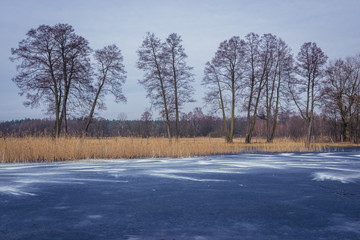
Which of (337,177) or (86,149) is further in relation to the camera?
(86,149)

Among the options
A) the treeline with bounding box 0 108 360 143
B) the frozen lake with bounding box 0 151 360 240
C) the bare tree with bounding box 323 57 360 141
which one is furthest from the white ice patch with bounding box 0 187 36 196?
the bare tree with bounding box 323 57 360 141

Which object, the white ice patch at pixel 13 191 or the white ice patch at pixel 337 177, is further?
the white ice patch at pixel 337 177

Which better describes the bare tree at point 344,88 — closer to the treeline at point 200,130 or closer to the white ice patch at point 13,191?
the treeline at point 200,130

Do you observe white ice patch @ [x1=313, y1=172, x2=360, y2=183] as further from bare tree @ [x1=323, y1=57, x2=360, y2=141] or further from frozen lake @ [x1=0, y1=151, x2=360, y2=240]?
bare tree @ [x1=323, y1=57, x2=360, y2=141]

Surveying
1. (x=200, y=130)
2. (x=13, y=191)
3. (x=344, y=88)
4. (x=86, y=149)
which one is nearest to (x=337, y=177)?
(x=13, y=191)

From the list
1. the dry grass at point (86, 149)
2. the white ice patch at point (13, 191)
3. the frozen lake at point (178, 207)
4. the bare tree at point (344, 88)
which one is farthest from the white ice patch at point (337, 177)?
the bare tree at point (344, 88)

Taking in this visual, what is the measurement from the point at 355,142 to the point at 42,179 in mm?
28640

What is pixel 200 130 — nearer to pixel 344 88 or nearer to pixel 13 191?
pixel 344 88

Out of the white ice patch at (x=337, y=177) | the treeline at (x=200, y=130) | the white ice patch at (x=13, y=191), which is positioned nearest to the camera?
the white ice patch at (x=13, y=191)

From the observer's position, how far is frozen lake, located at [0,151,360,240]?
3.68 m

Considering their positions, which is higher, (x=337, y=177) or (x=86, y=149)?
(x=86, y=149)

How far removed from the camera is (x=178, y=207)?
4.91 meters

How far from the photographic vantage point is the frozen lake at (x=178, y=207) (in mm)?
3680

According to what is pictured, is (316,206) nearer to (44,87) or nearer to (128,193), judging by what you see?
(128,193)
